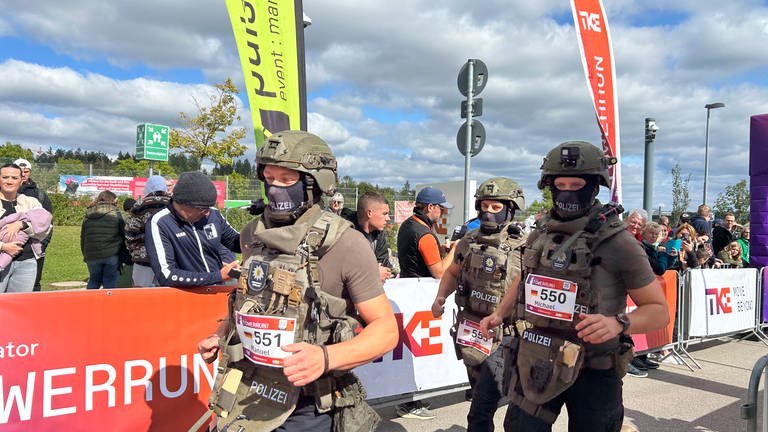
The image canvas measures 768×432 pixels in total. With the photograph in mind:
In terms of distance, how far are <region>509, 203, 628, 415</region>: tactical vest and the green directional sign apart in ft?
51.6

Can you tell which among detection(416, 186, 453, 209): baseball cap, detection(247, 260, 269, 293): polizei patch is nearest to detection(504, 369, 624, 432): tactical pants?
detection(247, 260, 269, 293): polizei patch

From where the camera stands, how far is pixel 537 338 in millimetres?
2840

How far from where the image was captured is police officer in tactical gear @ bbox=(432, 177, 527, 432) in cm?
372

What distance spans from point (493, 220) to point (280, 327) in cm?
246

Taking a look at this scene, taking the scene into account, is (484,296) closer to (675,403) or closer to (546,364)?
(546,364)

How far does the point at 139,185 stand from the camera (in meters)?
29.5

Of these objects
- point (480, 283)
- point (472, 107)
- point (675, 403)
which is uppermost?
point (472, 107)

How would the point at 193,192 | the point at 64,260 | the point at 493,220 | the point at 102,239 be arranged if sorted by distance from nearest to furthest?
the point at 193,192, the point at 493,220, the point at 102,239, the point at 64,260

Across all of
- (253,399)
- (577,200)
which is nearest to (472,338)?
(577,200)

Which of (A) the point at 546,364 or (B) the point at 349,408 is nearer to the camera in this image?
(B) the point at 349,408

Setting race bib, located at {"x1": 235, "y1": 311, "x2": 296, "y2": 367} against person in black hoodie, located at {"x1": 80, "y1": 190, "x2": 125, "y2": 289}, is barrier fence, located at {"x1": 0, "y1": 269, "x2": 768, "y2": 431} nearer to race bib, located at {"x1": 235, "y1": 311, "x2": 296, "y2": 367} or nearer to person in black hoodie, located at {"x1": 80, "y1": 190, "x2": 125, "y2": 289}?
race bib, located at {"x1": 235, "y1": 311, "x2": 296, "y2": 367}

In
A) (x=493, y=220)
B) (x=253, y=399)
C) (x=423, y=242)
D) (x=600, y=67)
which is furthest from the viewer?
(x=600, y=67)

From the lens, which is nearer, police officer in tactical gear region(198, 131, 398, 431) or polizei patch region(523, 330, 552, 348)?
police officer in tactical gear region(198, 131, 398, 431)

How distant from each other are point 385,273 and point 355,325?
298 centimetres
